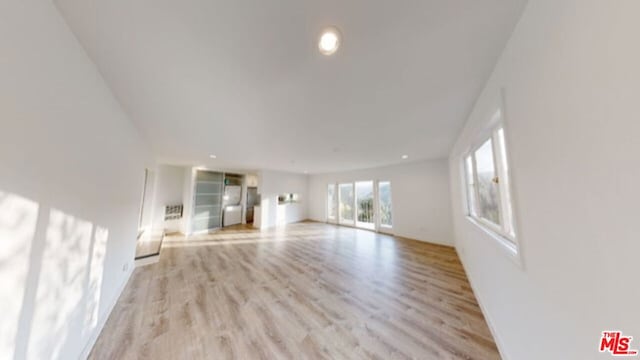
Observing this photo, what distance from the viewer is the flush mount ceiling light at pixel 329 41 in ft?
3.89

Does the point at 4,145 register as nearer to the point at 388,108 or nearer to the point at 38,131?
the point at 38,131

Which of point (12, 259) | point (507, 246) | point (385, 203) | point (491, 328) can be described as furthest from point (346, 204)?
point (12, 259)

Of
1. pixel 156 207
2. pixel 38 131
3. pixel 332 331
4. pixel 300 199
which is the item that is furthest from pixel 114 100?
pixel 300 199

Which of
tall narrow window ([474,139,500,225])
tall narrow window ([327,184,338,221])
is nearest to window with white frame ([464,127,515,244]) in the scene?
tall narrow window ([474,139,500,225])

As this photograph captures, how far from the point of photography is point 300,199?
28.6 feet

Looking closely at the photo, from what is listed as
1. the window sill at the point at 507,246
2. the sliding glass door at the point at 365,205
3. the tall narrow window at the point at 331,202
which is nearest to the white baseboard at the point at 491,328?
the window sill at the point at 507,246

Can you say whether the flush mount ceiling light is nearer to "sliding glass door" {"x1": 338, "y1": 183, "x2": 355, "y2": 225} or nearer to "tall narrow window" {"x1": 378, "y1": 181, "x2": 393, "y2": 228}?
"tall narrow window" {"x1": 378, "y1": 181, "x2": 393, "y2": 228}

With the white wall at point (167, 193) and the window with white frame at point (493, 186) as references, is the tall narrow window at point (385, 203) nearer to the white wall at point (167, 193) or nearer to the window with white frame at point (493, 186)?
the window with white frame at point (493, 186)

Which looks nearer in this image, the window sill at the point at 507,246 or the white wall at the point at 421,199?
the window sill at the point at 507,246

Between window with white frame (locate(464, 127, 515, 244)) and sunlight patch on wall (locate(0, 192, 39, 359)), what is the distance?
9.28 feet

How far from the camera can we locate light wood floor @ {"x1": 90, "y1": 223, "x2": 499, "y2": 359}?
5.57 ft

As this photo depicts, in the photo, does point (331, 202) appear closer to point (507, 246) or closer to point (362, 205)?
point (362, 205)

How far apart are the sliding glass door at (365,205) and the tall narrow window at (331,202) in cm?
111

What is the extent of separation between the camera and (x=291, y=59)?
143cm
